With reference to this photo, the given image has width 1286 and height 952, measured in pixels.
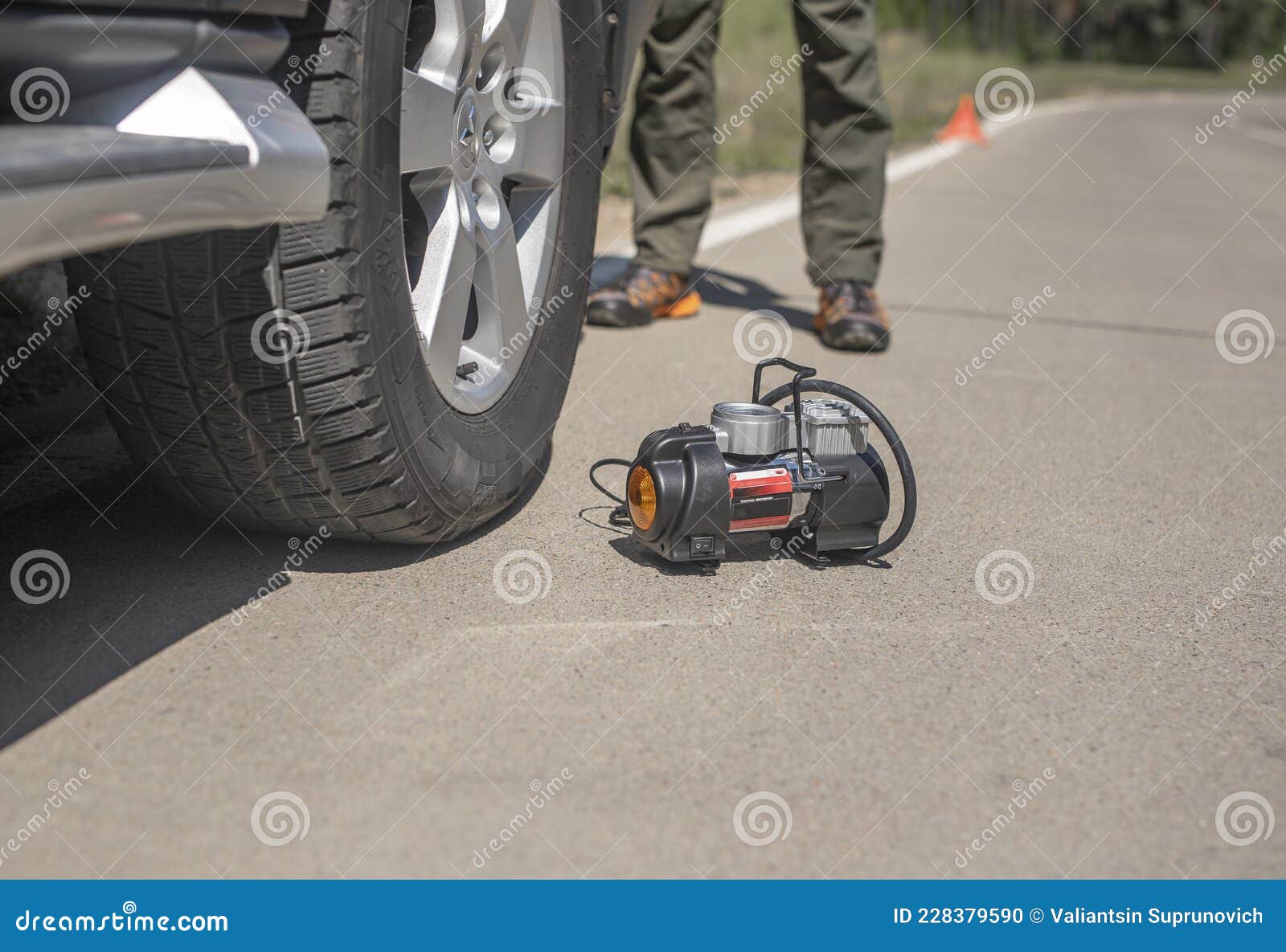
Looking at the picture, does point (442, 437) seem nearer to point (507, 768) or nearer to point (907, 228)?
point (507, 768)

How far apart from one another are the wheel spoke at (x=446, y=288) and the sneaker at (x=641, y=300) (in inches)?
67.2

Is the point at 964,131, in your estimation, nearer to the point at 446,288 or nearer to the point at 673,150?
the point at 673,150

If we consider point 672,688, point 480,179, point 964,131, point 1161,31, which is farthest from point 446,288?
point 1161,31

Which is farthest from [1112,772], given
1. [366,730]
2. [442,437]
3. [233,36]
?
[233,36]

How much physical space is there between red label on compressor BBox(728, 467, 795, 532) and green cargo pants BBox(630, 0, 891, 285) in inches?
78.9

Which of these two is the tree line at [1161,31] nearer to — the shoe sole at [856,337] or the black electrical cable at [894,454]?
the shoe sole at [856,337]

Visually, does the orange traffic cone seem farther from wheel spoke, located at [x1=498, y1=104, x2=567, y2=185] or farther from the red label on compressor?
the red label on compressor

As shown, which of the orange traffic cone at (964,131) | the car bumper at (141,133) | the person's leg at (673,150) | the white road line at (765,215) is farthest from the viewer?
the orange traffic cone at (964,131)

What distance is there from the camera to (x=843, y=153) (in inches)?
155

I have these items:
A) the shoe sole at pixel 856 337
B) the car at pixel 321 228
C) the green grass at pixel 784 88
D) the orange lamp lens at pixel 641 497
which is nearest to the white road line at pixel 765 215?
the green grass at pixel 784 88

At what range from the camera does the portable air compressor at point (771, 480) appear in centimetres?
201

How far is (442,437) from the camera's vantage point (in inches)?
76.8

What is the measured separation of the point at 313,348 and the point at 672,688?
0.68 meters
